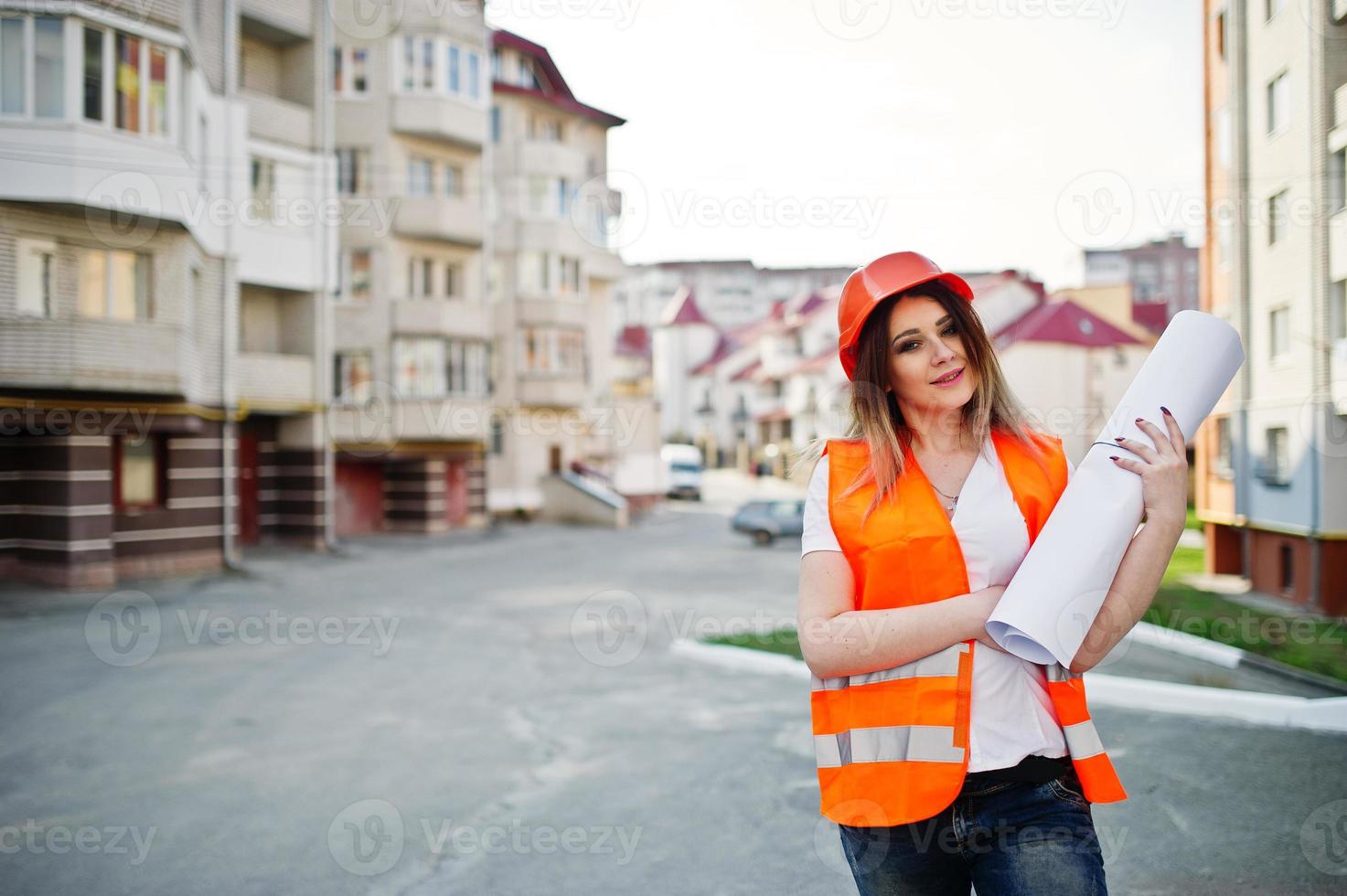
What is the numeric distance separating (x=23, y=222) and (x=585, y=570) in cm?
1166

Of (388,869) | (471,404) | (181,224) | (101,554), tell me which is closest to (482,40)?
(471,404)

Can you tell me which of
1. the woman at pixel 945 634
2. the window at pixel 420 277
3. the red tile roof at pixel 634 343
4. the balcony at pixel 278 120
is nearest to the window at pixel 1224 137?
the woman at pixel 945 634

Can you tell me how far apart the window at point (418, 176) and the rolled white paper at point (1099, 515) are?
29.2 meters

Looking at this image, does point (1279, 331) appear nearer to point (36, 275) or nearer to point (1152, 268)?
point (36, 275)

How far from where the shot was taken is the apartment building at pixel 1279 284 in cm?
1430

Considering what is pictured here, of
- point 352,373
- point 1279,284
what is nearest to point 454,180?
point 352,373

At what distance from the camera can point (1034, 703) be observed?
213 cm

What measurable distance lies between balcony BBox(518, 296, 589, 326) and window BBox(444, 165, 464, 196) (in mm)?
5149

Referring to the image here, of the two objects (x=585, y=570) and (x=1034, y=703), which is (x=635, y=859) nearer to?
(x=1034, y=703)

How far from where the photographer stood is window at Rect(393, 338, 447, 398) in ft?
93.9

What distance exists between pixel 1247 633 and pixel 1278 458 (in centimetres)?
613

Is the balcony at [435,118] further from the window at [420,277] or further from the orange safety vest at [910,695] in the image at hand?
the orange safety vest at [910,695]

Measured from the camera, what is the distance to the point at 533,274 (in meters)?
35.1

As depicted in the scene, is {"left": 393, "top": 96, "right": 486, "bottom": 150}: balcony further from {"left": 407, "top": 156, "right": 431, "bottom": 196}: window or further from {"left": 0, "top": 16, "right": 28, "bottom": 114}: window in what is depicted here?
{"left": 0, "top": 16, "right": 28, "bottom": 114}: window
